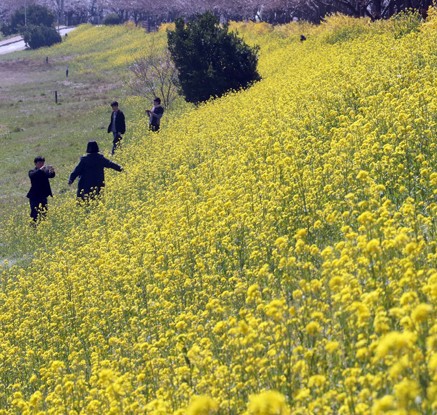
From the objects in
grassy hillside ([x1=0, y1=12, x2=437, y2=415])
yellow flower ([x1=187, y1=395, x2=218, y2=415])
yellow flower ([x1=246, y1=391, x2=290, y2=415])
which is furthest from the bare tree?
yellow flower ([x1=246, y1=391, x2=290, y2=415])

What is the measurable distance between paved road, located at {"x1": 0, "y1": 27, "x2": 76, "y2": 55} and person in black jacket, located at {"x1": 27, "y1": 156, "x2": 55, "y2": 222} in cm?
6710

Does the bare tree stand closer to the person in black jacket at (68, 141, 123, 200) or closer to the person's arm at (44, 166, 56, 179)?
the person in black jacket at (68, 141, 123, 200)

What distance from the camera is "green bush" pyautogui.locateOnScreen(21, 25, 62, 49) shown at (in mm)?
78625

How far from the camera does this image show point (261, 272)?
6.77 metres

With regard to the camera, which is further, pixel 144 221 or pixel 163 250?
pixel 144 221

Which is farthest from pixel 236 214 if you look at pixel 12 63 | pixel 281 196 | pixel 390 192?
pixel 12 63

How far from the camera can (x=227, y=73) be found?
92.7 ft

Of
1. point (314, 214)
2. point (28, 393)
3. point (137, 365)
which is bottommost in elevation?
point (28, 393)

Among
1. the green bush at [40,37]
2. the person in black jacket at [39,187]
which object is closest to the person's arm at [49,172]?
the person in black jacket at [39,187]

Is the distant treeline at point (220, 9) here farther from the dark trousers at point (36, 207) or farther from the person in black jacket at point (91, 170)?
the dark trousers at point (36, 207)

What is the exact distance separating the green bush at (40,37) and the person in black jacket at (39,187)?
6494 cm

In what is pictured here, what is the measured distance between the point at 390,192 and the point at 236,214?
191 cm

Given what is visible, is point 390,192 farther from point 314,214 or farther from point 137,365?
point 137,365

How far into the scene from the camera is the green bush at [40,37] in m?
78.6
